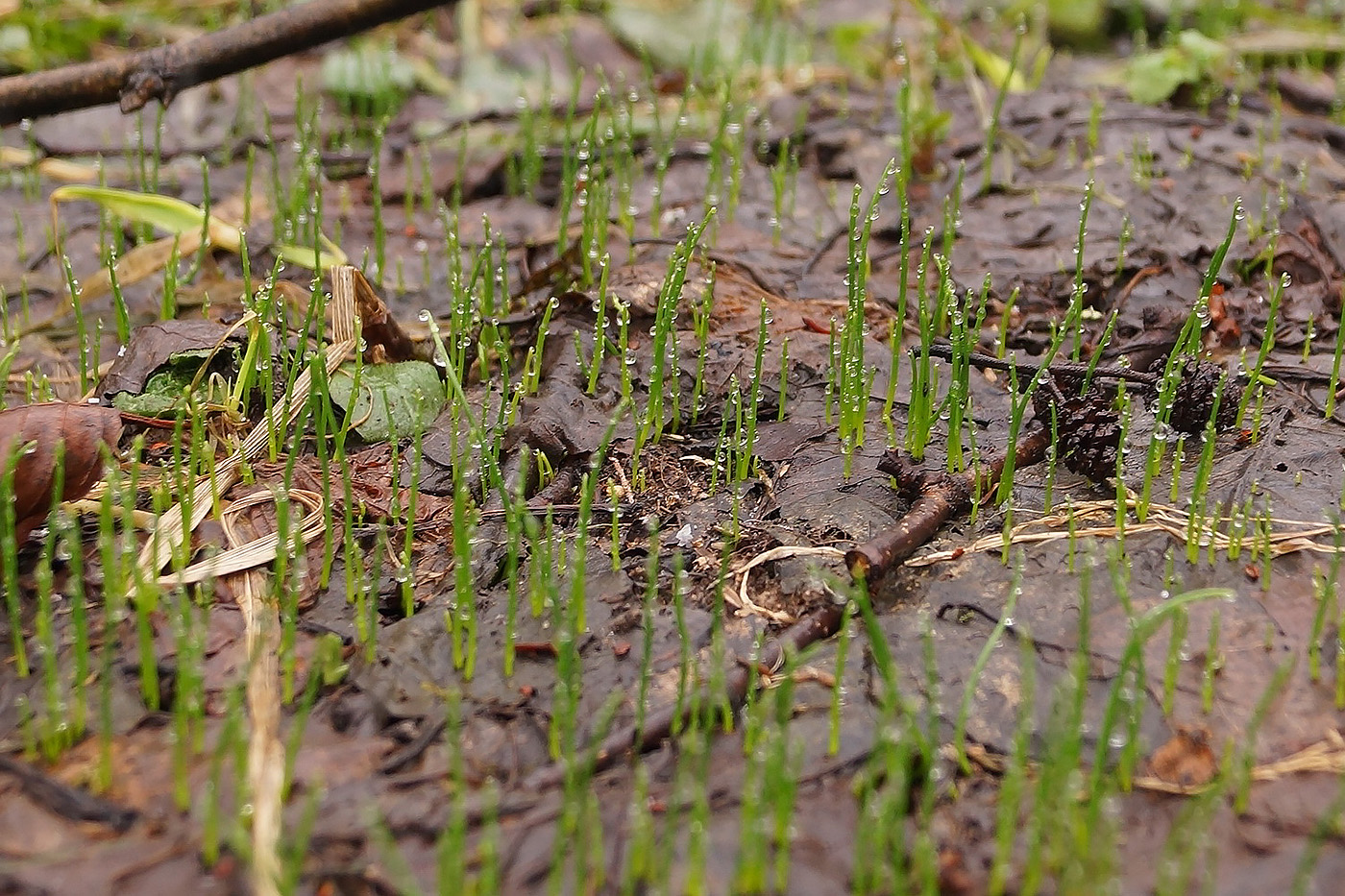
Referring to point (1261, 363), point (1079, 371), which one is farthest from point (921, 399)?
point (1261, 363)

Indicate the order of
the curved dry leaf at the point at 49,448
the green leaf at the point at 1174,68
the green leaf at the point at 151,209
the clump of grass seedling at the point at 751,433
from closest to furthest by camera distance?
the curved dry leaf at the point at 49,448 → the clump of grass seedling at the point at 751,433 → the green leaf at the point at 151,209 → the green leaf at the point at 1174,68

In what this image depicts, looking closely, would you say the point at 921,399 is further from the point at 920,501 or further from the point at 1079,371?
the point at 1079,371

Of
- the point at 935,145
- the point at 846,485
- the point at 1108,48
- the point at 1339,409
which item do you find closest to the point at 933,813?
the point at 846,485

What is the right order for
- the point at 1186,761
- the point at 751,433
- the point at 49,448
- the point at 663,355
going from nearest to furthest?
the point at 1186,761 < the point at 49,448 < the point at 751,433 < the point at 663,355

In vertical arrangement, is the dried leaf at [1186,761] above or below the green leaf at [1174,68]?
below

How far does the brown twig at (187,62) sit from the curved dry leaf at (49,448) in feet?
4.73

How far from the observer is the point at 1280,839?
1884 millimetres

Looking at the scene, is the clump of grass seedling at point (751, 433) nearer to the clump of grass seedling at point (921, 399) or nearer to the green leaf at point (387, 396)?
the clump of grass seedling at point (921, 399)

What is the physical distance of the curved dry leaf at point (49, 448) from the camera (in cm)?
238

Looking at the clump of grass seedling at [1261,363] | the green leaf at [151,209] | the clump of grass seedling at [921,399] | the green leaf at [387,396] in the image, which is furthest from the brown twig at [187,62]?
the clump of grass seedling at [1261,363]

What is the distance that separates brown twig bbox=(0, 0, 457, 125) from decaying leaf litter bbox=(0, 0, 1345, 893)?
12.4 inches

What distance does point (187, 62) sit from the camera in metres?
3.70

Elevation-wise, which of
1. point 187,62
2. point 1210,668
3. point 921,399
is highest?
point 187,62

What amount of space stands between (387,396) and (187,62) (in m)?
1.44
